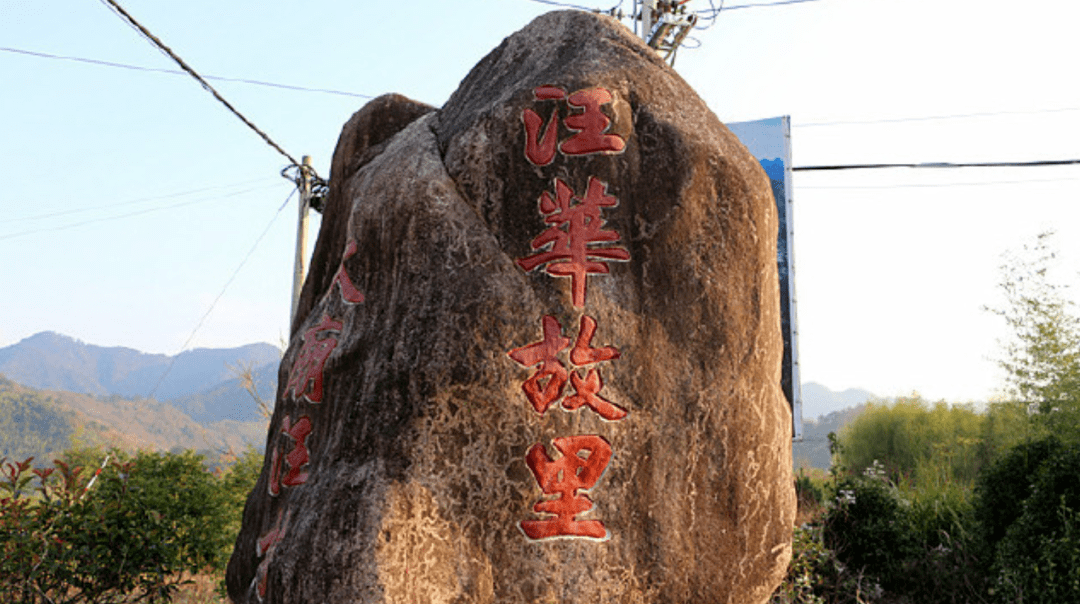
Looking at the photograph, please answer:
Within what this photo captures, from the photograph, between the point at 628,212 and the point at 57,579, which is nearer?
the point at 628,212

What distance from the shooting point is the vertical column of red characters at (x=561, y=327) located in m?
3.62

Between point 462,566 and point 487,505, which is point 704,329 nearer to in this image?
point 487,505

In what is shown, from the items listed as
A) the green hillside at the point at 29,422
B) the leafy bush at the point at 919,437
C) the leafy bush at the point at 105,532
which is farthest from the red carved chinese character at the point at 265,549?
the green hillside at the point at 29,422

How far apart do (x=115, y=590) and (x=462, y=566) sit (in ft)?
11.8

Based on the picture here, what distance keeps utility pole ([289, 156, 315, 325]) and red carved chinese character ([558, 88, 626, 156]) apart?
261 inches

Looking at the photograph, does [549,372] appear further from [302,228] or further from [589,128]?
[302,228]

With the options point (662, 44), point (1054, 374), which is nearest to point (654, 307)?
point (1054, 374)

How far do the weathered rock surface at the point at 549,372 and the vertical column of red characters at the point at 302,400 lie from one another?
15 millimetres

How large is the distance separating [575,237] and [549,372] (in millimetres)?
683

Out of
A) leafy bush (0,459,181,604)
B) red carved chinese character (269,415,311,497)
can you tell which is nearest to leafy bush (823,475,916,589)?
red carved chinese character (269,415,311,497)

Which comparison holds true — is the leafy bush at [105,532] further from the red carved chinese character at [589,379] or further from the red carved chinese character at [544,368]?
the red carved chinese character at [589,379]

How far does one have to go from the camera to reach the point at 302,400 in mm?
4227

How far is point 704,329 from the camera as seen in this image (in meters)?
3.97

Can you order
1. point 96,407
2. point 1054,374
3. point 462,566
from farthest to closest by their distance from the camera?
point 96,407 → point 1054,374 → point 462,566
